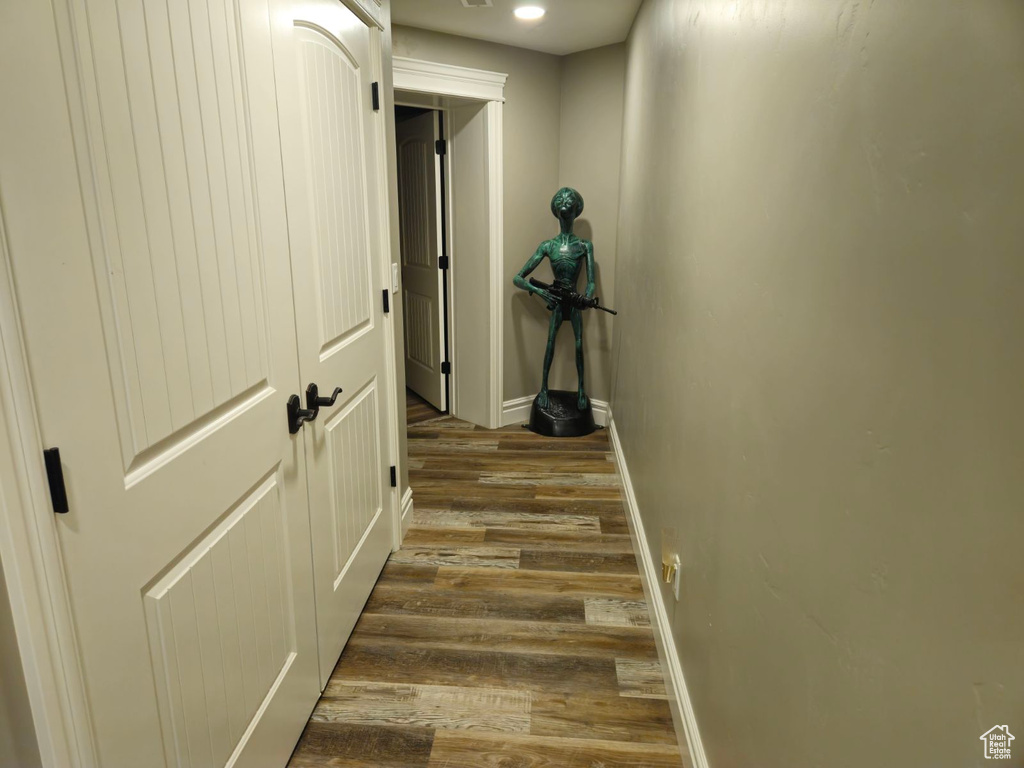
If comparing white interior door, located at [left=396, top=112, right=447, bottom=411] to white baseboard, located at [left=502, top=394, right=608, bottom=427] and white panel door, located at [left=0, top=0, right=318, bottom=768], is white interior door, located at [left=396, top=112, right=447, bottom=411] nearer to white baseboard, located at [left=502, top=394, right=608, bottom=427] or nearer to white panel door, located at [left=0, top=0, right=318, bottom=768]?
white baseboard, located at [left=502, top=394, right=608, bottom=427]

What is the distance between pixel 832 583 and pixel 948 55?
594 mm

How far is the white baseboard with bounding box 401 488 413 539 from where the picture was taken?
277 cm

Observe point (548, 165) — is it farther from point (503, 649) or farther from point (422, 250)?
point (503, 649)

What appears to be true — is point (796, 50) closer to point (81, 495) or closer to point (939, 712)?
point (939, 712)

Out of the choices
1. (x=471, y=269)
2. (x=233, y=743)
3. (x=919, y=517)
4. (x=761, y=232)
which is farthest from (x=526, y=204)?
(x=919, y=517)

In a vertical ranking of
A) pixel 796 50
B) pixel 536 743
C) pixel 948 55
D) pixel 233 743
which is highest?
pixel 796 50

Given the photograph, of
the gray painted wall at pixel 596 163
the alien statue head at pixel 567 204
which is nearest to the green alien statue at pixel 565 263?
the alien statue head at pixel 567 204

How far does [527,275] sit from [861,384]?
10.7 ft

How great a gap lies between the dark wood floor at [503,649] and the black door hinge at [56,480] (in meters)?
1.15

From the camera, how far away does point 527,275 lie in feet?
12.9

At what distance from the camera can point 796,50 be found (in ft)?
3.09

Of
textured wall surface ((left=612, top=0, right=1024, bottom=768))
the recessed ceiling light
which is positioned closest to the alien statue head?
the recessed ceiling light

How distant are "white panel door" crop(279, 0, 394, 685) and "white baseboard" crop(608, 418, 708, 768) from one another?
3.31 feet

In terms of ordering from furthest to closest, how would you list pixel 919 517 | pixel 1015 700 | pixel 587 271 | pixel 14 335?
1. pixel 587 271
2. pixel 14 335
3. pixel 919 517
4. pixel 1015 700
